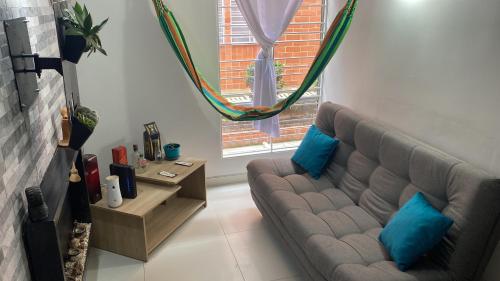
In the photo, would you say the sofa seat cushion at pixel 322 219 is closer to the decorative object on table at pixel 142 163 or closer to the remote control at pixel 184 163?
the remote control at pixel 184 163

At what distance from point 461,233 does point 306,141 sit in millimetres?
1344

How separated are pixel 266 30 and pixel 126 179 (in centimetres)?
161

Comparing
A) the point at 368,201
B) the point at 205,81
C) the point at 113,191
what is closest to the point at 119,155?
the point at 113,191

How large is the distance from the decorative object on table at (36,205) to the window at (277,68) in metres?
2.11

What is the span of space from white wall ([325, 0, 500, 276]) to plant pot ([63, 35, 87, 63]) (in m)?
1.90

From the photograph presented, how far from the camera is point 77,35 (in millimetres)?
1808

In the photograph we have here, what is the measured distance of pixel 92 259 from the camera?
248 centimetres

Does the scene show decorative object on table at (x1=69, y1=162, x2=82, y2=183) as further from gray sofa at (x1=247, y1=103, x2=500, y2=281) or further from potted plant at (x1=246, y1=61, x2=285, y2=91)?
potted plant at (x1=246, y1=61, x2=285, y2=91)

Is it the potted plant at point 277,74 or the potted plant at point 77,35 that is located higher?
the potted plant at point 77,35

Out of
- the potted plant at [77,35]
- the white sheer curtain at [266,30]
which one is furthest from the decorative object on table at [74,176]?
the white sheer curtain at [266,30]

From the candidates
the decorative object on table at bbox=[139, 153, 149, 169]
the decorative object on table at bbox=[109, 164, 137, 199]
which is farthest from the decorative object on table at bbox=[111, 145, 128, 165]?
the decorative object on table at bbox=[109, 164, 137, 199]

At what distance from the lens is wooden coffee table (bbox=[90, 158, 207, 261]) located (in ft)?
7.91

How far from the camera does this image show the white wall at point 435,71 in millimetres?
1909

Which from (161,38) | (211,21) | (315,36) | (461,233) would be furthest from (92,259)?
(315,36)
